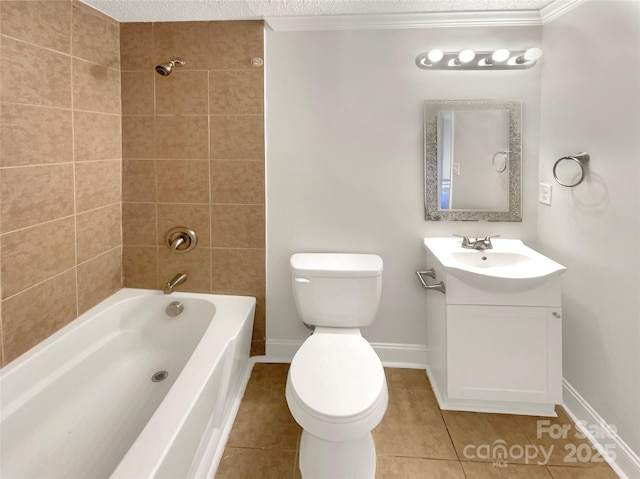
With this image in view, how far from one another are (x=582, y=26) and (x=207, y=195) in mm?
2078

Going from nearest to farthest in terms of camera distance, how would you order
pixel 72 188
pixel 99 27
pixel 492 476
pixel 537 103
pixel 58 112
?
pixel 492 476 → pixel 58 112 → pixel 72 188 → pixel 99 27 → pixel 537 103

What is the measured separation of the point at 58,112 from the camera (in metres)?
1.65

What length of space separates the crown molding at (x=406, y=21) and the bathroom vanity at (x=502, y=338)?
1266 mm

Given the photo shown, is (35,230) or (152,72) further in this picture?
(152,72)

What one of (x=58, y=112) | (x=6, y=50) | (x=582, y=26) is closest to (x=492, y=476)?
(x=582, y=26)

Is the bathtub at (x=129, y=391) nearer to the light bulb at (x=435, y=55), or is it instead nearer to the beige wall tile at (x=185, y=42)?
the beige wall tile at (x=185, y=42)

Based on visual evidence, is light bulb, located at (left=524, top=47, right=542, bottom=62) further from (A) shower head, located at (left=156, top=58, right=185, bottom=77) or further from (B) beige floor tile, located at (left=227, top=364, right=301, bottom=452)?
(B) beige floor tile, located at (left=227, top=364, right=301, bottom=452)

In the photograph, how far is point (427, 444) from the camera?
5.43ft

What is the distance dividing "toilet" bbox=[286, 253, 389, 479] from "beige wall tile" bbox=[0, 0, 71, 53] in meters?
1.49

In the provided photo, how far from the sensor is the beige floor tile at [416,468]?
59.1 inches

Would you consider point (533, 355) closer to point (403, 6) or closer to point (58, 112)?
point (403, 6)

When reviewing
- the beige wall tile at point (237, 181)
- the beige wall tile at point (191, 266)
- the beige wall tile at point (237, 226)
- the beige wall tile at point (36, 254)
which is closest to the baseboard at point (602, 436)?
the beige wall tile at point (237, 226)

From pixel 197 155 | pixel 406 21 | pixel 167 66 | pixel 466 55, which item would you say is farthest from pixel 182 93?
pixel 466 55

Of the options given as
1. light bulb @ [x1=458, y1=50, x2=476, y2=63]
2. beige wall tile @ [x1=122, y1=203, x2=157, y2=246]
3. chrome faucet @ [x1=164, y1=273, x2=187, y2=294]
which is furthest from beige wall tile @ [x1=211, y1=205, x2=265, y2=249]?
light bulb @ [x1=458, y1=50, x2=476, y2=63]
